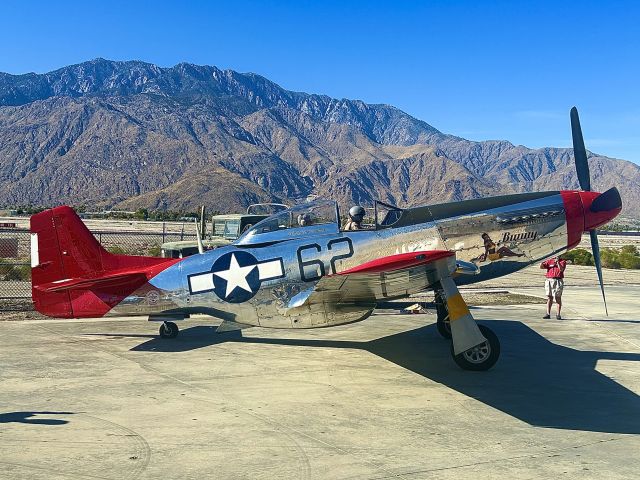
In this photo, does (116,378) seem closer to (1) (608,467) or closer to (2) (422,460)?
(2) (422,460)

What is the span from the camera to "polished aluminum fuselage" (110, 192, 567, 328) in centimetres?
938

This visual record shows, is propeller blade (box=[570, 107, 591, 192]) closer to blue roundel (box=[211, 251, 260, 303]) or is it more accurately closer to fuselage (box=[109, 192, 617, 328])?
fuselage (box=[109, 192, 617, 328])

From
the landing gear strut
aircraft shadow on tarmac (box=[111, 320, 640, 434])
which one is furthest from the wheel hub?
the landing gear strut

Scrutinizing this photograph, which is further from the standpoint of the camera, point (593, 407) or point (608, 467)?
point (593, 407)

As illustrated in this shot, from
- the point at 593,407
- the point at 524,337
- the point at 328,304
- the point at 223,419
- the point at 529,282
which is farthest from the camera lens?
the point at 529,282

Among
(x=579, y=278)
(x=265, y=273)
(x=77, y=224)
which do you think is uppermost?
(x=77, y=224)

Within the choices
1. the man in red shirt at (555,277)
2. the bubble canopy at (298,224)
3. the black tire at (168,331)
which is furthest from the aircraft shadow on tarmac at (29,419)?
the man in red shirt at (555,277)

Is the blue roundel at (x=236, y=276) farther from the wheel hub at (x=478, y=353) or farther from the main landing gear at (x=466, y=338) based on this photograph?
the wheel hub at (x=478, y=353)

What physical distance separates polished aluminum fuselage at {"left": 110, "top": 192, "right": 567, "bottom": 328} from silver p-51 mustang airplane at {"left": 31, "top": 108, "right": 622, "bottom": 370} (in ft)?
0.05

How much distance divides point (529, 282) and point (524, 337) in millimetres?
12451

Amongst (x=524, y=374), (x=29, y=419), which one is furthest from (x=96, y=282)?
(x=524, y=374)

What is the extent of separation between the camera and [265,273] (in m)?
9.66

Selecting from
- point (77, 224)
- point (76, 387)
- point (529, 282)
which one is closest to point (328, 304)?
point (76, 387)

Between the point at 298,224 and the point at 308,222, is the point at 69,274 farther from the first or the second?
the point at 308,222
